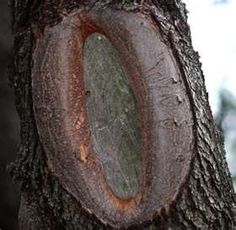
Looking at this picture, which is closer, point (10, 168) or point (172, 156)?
point (172, 156)

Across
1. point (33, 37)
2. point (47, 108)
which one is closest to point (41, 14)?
point (33, 37)

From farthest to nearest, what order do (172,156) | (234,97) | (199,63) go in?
(234,97) → (199,63) → (172,156)

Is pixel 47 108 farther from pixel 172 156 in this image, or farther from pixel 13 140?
pixel 13 140

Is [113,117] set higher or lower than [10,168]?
Result: higher
